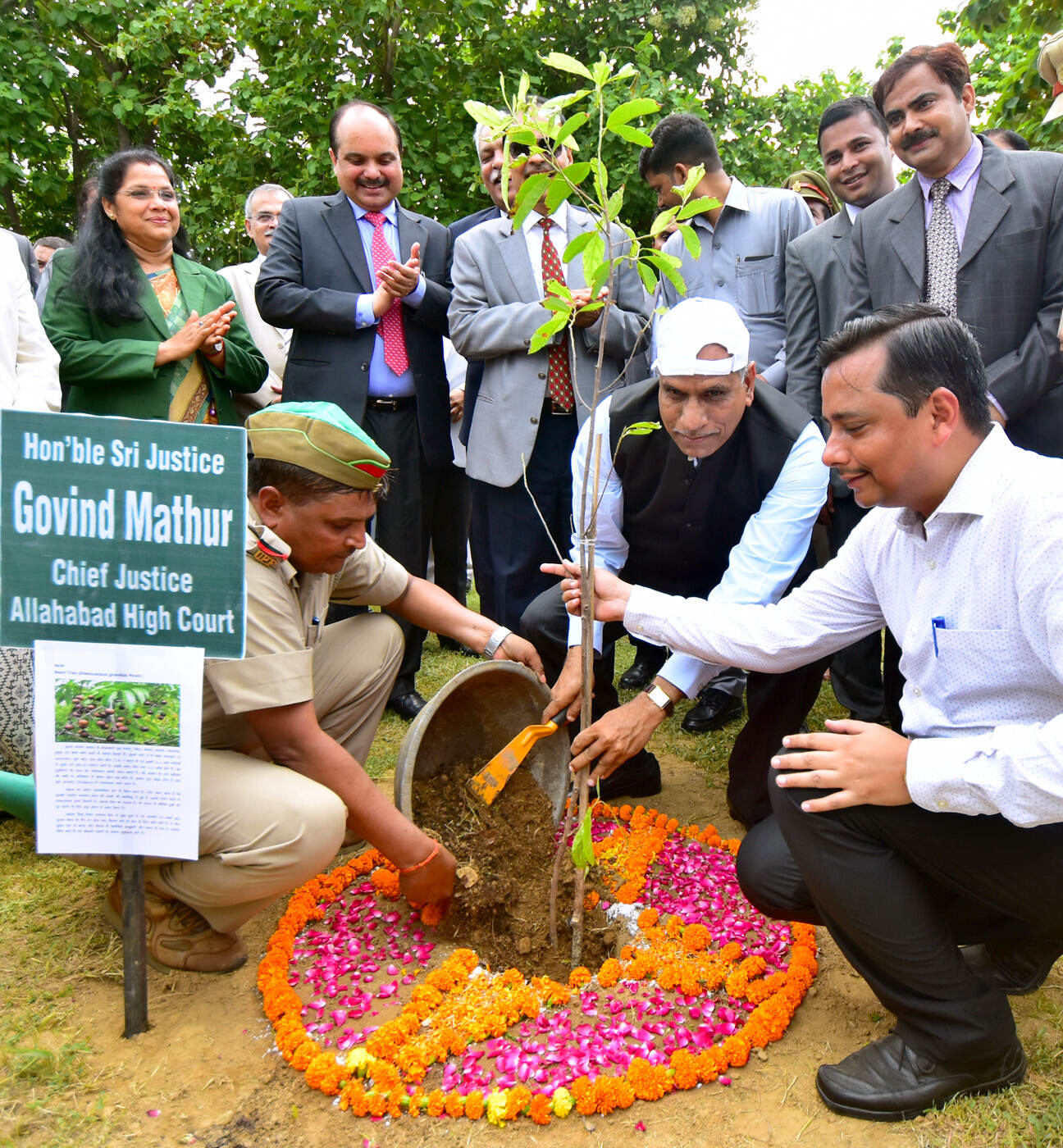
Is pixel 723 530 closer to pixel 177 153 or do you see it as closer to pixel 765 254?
pixel 765 254

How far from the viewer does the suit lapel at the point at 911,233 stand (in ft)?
11.6

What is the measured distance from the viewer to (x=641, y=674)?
4910 millimetres

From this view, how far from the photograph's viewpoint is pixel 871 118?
13.9 feet

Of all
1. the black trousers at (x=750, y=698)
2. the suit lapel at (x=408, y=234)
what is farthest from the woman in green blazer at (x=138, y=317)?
the black trousers at (x=750, y=698)

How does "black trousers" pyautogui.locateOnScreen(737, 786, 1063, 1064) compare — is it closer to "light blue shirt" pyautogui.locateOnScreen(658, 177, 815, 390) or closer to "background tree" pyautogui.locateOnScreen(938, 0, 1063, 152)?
"light blue shirt" pyautogui.locateOnScreen(658, 177, 815, 390)

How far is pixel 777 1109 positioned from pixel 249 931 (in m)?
1.58

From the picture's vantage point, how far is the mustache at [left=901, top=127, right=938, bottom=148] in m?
3.47

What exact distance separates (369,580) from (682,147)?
8.09ft

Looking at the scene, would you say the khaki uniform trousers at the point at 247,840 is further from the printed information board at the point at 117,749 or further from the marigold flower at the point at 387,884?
the marigold flower at the point at 387,884

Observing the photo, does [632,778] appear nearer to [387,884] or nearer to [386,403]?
[387,884]

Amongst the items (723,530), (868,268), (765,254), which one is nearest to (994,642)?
(723,530)

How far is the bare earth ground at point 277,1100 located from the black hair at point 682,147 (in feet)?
11.0

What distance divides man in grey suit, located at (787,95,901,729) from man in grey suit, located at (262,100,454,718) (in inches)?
61.6

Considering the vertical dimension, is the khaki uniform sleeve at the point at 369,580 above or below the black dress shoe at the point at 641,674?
above
